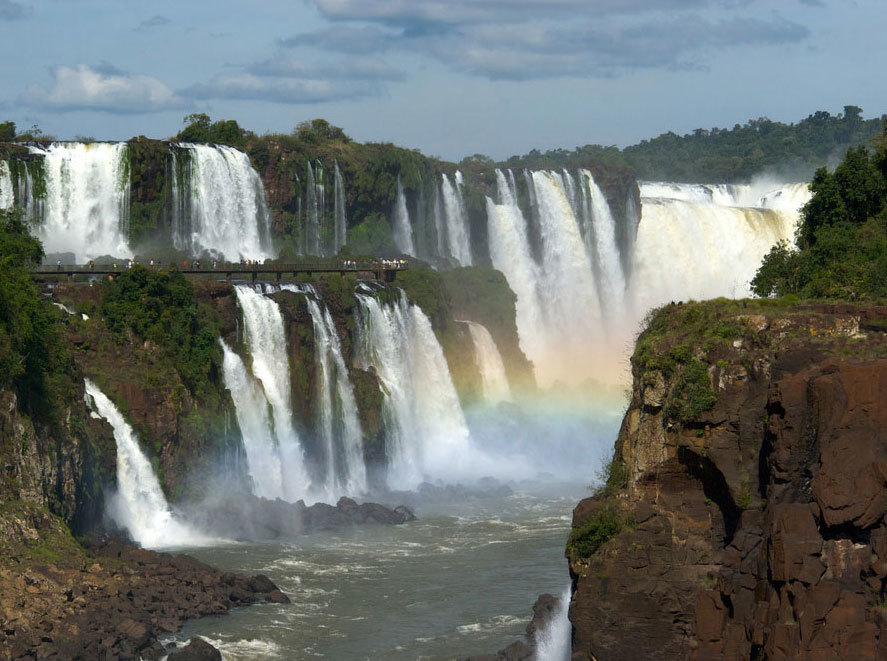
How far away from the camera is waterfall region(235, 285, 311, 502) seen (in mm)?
57562

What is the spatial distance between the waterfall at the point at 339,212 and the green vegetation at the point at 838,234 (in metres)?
33.8

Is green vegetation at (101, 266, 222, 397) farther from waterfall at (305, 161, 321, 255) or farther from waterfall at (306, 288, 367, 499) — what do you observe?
waterfall at (305, 161, 321, 255)

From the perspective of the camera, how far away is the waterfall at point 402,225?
8238 centimetres

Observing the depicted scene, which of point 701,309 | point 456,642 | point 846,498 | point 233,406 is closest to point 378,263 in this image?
point 233,406

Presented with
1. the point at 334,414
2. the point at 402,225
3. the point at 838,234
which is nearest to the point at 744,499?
the point at 838,234

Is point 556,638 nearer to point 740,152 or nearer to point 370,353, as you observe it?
point 370,353

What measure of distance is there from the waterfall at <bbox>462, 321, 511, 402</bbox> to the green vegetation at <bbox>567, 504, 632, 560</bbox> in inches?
1949

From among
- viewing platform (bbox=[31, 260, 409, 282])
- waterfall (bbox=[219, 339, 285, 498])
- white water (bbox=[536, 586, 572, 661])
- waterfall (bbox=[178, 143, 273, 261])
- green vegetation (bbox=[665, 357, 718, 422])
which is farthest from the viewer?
waterfall (bbox=[178, 143, 273, 261])

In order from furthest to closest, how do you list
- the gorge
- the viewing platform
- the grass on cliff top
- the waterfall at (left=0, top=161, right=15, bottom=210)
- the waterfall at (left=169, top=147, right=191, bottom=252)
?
the waterfall at (left=169, top=147, right=191, bottom=252)
the waterfall at (left=0, top=161, right=15, bottom=210)
the viewing platform
the gorge
the grass on cliff top

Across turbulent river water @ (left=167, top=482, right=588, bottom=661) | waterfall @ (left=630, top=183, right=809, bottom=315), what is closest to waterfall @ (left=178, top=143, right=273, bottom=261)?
turbulent river water @ (left=167, top=482, right=588, bottom=661)

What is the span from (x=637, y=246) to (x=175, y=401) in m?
50.6

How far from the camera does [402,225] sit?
272ft

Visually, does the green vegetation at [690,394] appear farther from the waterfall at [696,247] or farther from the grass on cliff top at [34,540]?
the waterfall at [696,247]

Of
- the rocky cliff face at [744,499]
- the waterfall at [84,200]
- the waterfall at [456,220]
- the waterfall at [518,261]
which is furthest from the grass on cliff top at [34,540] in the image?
the waterfall at [518,261]
